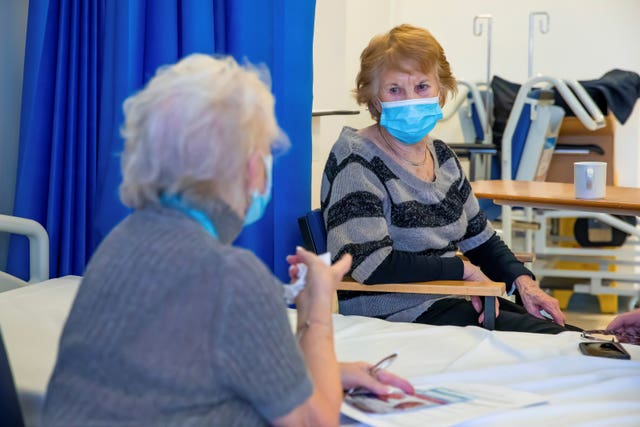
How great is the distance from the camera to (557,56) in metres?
6.36

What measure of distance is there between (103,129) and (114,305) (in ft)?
5.45

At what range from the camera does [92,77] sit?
106 inches

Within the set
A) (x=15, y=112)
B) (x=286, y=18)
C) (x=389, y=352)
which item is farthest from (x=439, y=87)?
(x=15, y=112)

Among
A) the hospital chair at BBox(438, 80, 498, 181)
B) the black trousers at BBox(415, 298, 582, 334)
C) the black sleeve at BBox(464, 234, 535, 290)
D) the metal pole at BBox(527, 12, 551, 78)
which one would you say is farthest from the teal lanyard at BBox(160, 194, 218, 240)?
the metal pole at BBox(527, 12, 551, 78)

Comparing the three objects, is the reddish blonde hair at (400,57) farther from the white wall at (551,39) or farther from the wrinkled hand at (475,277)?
the white wall at (551,39)

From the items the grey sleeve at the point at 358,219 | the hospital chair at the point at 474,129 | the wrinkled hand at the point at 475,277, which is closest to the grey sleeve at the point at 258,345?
the grey sleeve at the point at 358,219

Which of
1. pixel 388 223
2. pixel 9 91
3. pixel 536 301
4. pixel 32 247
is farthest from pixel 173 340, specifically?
pixel 9 91

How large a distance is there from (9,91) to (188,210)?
5.97ft

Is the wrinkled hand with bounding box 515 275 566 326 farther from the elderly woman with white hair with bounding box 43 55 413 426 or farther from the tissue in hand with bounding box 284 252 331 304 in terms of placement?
the elderly woman with white hair with bounding box 43 55 413 426

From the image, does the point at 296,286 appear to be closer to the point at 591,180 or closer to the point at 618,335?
Result: the point at 618,335

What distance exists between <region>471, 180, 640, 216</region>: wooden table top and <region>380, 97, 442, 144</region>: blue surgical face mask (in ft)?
2.17

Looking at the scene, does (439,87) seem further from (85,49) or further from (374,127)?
(85,49)

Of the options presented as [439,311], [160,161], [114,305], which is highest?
[160,161]

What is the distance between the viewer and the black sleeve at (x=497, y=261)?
8.94ft
